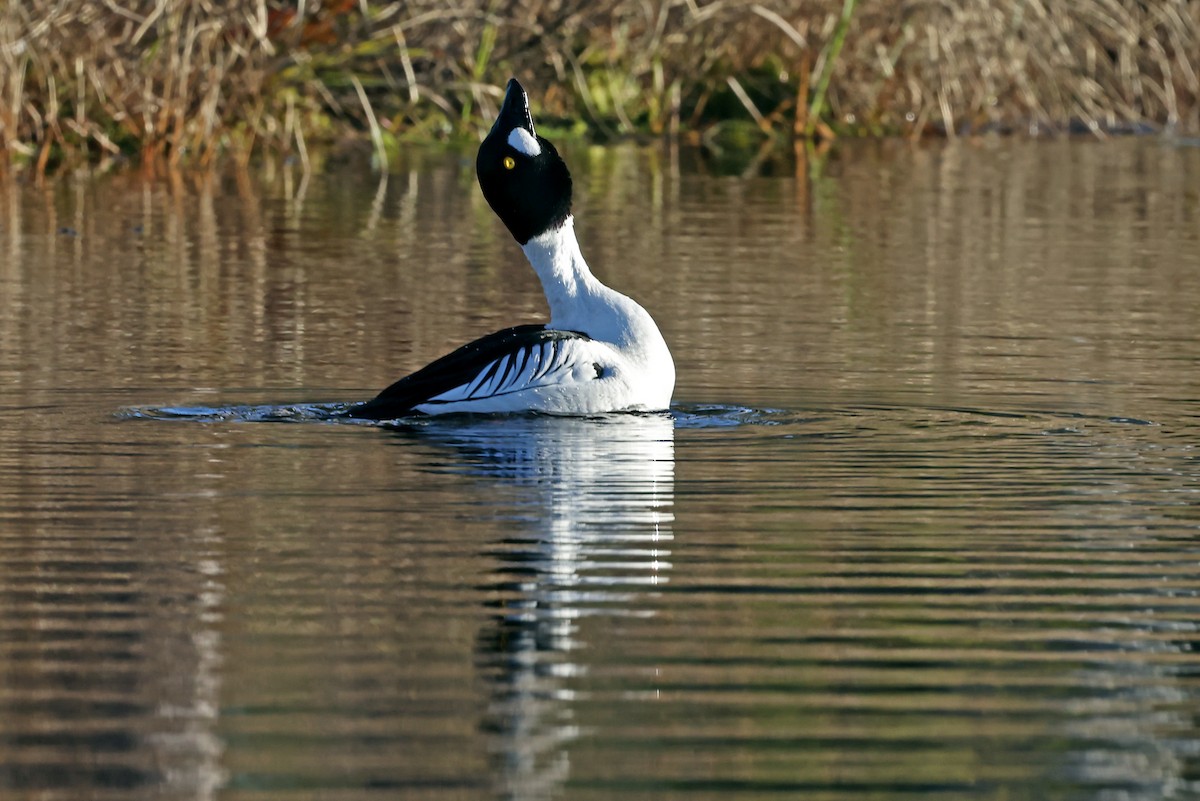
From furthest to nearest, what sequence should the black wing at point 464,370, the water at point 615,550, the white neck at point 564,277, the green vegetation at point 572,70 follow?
the green vegetation at point 572,70, the white neck at point 564,277, the black wing at point 464,370, the water at point 615,550

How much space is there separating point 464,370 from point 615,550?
237cm

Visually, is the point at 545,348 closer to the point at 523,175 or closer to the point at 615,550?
the point at 523,175

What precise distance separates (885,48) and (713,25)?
1.91 metres

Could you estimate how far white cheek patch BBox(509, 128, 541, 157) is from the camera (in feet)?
29.6

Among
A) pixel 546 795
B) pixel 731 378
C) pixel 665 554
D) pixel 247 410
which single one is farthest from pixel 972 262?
pixel 546 795

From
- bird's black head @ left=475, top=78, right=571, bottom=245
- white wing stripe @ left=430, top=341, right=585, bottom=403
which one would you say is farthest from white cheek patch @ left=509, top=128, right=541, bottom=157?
white wing stripe @ left=430, top=341, right=585, bottom=403

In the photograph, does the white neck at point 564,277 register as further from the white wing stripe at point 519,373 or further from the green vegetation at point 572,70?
the green vegetation at point 572,70

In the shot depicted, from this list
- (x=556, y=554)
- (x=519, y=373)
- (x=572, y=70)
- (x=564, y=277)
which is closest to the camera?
(x=556, y=554)

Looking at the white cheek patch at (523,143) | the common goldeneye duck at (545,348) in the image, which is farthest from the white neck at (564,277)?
the white cheek patch at (523,143)

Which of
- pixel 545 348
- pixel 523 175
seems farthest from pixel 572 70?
pixel 545 348

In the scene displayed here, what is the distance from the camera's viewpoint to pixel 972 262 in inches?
582

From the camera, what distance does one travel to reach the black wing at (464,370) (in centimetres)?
833

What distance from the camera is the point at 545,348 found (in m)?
8.38

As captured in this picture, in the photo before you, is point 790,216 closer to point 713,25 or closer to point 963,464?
point 713,25
